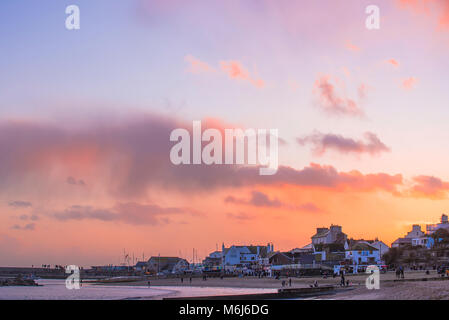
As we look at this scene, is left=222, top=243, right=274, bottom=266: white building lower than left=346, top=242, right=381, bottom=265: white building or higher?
lower

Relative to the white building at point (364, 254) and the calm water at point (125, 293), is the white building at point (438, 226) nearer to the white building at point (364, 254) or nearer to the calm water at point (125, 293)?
the white building at point (364, 254)

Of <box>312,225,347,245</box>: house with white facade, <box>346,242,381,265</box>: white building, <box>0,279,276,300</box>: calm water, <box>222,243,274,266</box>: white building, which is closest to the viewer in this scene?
<box>0,279,276,300</box>: calm water

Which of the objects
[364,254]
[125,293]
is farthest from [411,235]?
[125,293]

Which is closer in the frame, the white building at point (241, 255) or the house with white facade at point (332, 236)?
the house with white facade at point (332, 236)

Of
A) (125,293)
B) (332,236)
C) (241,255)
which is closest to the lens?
(125,293)

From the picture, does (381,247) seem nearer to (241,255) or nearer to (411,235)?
(411,235)

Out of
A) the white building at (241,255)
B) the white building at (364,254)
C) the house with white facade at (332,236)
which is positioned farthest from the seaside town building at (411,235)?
the white building at (241,255)

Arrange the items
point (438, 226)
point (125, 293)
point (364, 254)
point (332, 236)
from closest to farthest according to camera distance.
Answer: point (125, 293) < point (364, 254) < point (438, 226) < point (332, 236)

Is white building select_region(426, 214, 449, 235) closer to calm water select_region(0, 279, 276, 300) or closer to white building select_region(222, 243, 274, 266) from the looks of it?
white building select_region(222, 243, 274, 266)

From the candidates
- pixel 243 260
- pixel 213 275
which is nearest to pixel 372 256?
pixel 213 275

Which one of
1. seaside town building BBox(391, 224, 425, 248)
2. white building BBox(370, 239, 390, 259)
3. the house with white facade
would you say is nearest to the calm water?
white building BBox(370, 239, 390, 259)
